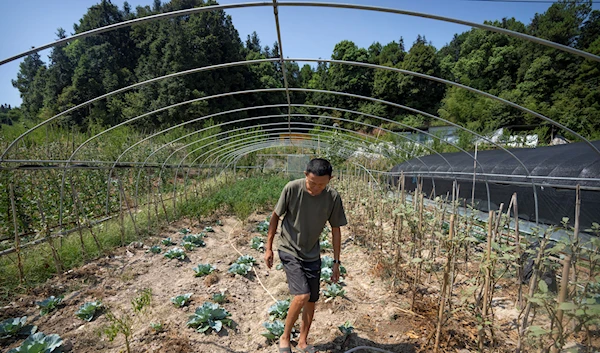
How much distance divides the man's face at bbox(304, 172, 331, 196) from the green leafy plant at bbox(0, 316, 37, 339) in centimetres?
297

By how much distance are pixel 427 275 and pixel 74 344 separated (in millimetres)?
4096

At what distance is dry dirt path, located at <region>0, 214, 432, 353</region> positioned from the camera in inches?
104

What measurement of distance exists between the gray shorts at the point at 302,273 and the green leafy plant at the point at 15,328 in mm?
2552

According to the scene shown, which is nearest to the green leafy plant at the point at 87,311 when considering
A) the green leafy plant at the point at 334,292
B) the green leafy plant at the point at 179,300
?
the green leafy plant at the point at 179,300

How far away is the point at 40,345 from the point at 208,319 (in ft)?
4.32

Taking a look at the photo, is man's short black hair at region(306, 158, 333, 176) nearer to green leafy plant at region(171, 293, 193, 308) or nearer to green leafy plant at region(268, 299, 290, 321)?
green leafy plant at region(268, 299, 290, 321)

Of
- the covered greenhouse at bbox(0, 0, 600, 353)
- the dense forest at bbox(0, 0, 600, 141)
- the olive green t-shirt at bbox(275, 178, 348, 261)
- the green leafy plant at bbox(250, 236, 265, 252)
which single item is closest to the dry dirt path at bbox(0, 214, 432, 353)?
the covered greenhouse at bbox(0, 0, 600, 353)

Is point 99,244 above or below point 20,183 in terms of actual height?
below

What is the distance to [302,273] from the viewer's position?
2.32 metres

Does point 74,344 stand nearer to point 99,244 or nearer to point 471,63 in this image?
point 99,244

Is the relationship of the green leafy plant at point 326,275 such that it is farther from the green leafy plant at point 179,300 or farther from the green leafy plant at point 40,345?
the green leafy plant at point 40,345

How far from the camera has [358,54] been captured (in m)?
40.3

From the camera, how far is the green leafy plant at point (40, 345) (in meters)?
2.29

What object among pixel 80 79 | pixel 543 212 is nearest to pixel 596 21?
pixel 543 212
